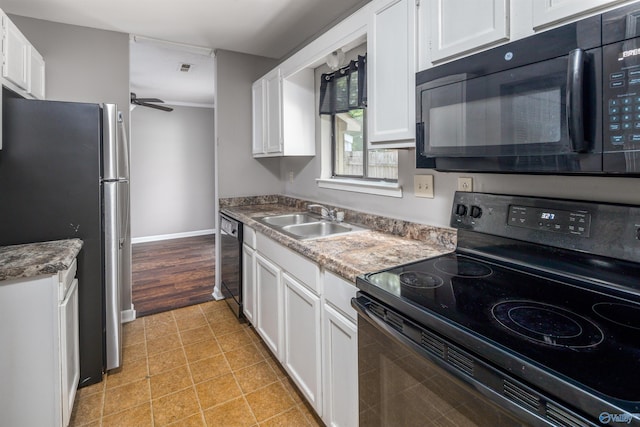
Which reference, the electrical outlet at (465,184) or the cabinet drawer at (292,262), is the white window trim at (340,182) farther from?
the cabinet drawer at (292,262)

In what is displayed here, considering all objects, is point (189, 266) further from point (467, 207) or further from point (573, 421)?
point (573, 421)

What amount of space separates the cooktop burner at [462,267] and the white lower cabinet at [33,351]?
163 centimetres

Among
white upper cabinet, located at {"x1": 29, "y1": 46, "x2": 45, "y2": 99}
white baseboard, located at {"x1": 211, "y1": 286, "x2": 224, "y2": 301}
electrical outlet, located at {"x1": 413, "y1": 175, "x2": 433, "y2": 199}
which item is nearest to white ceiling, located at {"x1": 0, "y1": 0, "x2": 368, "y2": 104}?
white upper cabinet, located at {"x1": 29, "y1": 46, "x2": 45, "y2": 99}

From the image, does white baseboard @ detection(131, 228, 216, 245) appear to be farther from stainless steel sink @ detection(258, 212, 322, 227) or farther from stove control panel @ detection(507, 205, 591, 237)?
stove control panel @ detection(507, 205, 591, 237)

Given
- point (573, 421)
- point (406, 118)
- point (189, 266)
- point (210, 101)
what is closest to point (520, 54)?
point (406, 118)

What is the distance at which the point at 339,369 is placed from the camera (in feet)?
4.49

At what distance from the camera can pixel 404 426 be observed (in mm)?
961

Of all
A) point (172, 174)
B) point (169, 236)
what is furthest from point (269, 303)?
point (172, 174)

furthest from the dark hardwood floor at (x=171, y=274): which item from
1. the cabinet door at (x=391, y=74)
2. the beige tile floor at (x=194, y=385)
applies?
the cabinet door at (x=391, y=74)

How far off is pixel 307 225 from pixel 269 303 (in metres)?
0.62

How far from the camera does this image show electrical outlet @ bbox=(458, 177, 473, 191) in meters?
1.47

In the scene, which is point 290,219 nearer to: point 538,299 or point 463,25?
point 463,25

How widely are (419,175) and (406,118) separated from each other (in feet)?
1.34

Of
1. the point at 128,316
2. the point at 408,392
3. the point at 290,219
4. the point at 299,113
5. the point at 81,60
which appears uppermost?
the point at 81,60
